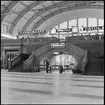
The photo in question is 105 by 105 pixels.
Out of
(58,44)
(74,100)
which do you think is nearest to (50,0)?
(58,44)

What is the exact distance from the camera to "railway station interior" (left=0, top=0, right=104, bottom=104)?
7855 millimetres

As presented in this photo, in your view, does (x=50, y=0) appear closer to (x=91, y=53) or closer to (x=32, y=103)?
(x=91, y=53)

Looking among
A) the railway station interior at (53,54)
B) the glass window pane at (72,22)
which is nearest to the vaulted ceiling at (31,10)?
the railway station interior at (53,54)

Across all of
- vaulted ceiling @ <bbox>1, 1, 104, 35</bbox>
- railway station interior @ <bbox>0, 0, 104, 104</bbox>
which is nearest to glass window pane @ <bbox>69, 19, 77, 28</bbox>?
railway station interior @ <bbox>0, 0, 104, 104</bbox>

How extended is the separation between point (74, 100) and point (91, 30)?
26.1 m

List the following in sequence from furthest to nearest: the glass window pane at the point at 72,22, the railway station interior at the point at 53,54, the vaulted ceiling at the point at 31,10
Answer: the glass window pane at the point at 72,22 → the vaulted ceiling at the point at 31,10 → the railway station interior at the point at 53,54

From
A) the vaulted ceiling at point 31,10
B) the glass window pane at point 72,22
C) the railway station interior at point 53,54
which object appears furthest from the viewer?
the glass window pane at point 72,22

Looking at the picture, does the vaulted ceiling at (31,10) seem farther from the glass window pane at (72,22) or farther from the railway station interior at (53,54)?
the glass window pane at (72,22)

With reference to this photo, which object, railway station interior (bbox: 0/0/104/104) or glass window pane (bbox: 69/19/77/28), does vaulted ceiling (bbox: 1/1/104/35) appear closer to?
railway station interior (bbox: 0/0/104/104)

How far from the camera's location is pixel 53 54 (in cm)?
3222

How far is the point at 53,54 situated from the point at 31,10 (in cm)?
1421

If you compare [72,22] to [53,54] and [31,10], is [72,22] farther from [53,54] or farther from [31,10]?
[53,54]

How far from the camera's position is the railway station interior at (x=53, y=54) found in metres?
7.86

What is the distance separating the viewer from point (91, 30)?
103ft
